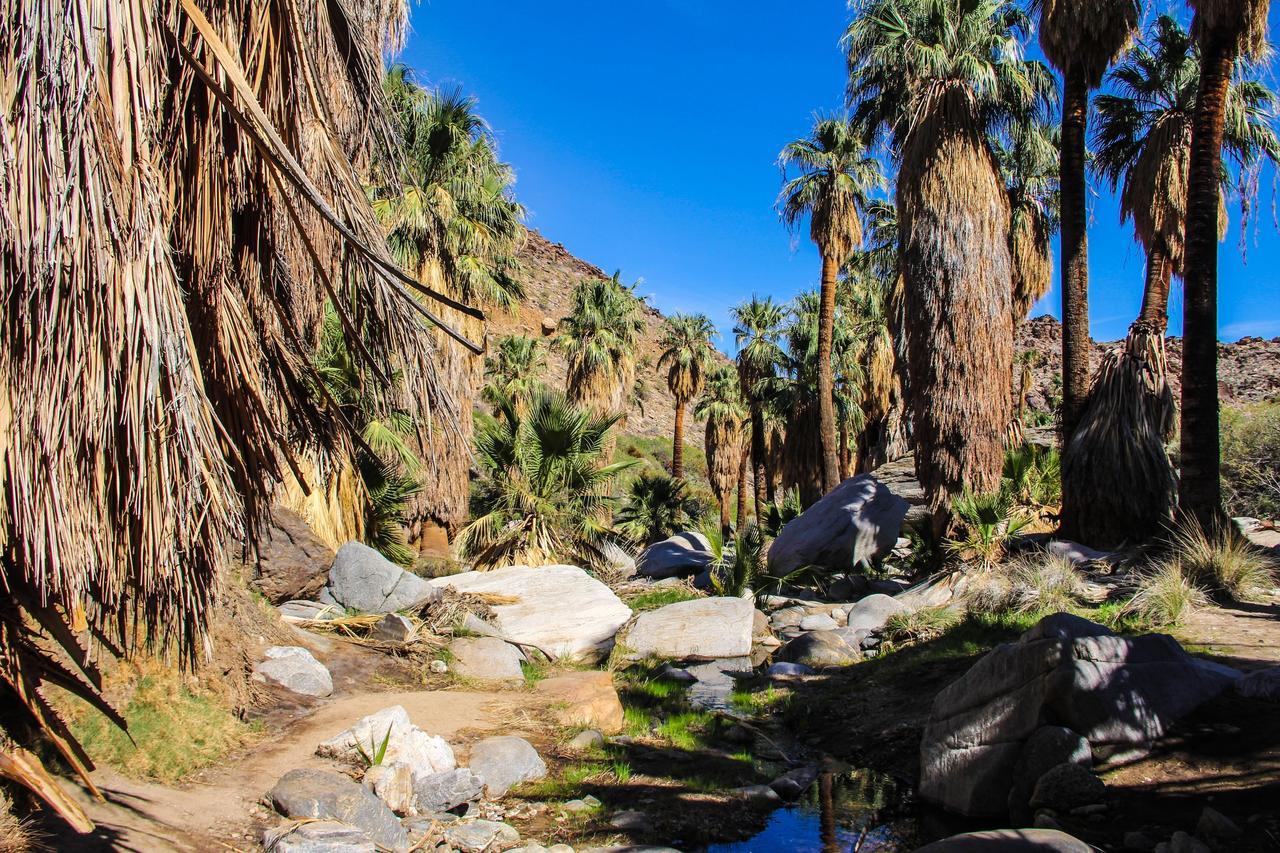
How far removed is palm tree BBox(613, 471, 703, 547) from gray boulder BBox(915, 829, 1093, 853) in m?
25.3

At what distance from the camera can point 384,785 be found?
683 cm

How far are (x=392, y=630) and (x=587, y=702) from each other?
3016 millimetres

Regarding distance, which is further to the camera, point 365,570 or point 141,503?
point 365,570

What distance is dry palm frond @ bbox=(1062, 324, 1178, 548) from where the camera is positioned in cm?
1347

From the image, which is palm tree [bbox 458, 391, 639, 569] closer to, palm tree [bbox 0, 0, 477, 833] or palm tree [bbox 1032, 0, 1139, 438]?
palm tree [bbox 1032, 0, 1139, 438]

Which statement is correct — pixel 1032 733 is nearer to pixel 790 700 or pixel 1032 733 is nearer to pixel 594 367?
pixel 790 700

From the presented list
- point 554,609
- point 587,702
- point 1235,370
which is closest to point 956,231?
point 554,609

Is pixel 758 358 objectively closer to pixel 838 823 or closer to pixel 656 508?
pixel 656 508

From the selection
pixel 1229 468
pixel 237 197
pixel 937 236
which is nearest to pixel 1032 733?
pixel 237 197

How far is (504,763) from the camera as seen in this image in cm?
786

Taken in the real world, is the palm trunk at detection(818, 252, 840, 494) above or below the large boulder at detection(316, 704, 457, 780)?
above

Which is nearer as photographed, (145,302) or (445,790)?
(145,302)

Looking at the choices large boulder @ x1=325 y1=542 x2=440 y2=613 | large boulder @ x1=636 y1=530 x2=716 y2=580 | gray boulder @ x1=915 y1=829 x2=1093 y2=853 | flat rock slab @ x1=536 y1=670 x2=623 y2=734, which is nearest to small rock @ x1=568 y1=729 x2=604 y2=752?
flat rock slab @ x1=536 y1=670 x2=623 y2=734

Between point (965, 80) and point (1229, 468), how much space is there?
48.4ft
